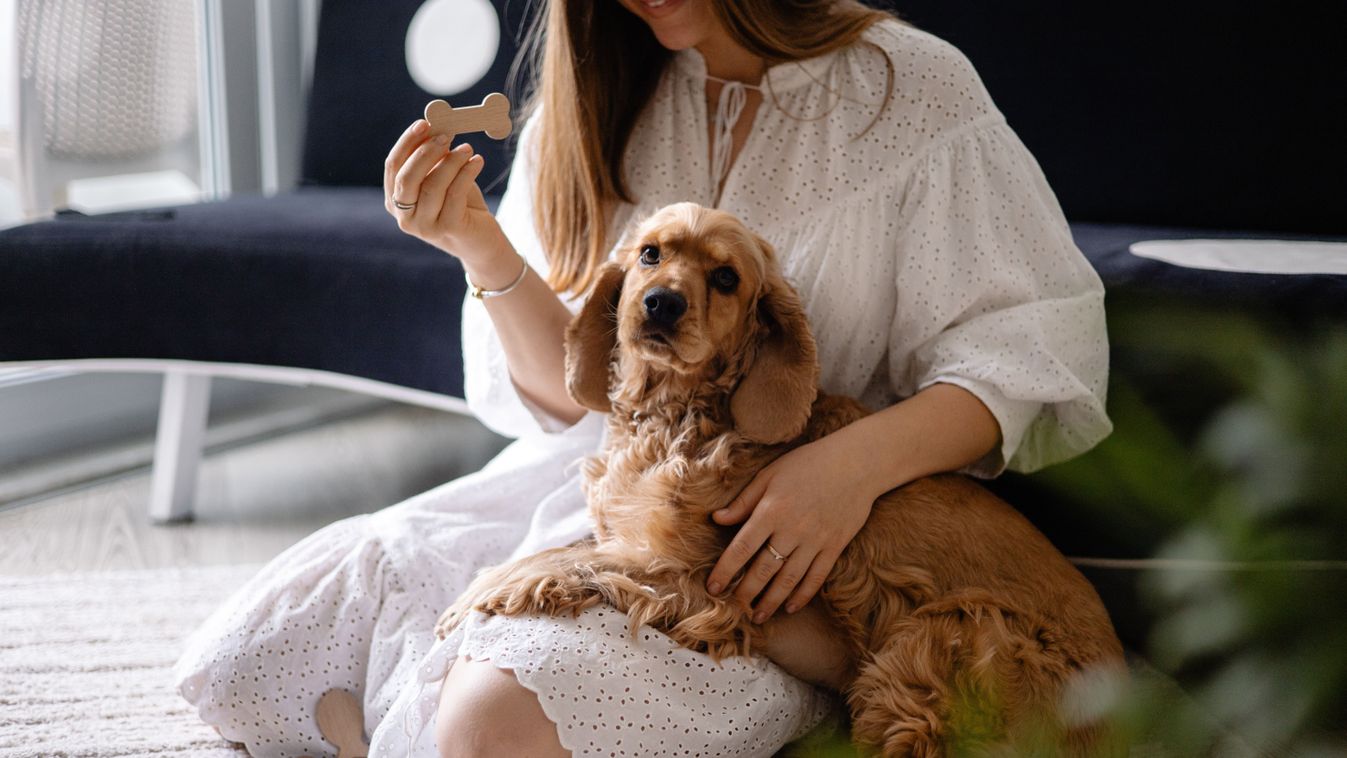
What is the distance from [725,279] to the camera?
118cm

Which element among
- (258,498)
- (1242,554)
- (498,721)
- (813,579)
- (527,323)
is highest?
(1242,554)

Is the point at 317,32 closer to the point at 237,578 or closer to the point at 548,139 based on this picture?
the point at 237,578

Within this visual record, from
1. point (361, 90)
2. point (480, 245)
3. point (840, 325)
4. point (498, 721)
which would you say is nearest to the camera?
point (498, 721)

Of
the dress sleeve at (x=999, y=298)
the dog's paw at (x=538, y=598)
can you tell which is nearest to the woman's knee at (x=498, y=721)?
the dog's paw at (x=538, y=598)

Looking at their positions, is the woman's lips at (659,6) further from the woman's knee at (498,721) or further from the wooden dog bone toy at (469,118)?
the woman's knee at (498,721)

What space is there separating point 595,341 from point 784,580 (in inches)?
13.8

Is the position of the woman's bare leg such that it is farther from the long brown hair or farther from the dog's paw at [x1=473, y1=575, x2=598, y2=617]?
the long brown hair

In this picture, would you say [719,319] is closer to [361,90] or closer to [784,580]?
[784,580]

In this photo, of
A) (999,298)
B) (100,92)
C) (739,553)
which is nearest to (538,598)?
(739,553)

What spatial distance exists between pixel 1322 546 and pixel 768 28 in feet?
3.82

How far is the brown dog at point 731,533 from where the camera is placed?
1.08 m

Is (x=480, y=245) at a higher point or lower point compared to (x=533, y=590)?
higher

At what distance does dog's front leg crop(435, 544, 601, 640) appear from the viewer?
1.13m

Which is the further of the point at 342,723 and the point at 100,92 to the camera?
the point at 100,92
